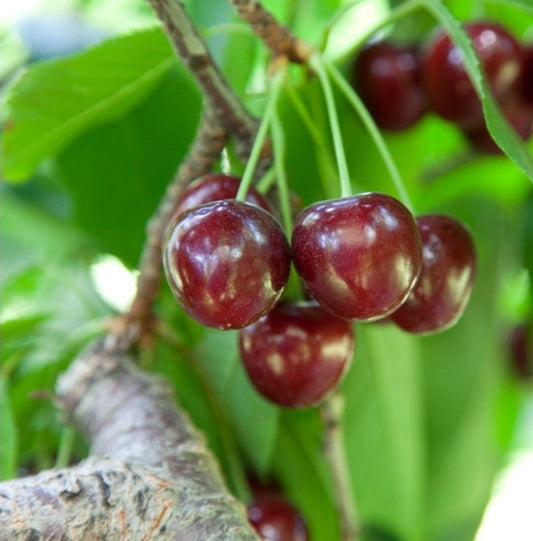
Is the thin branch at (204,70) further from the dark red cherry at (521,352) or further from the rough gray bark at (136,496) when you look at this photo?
the dark red cherry at (521,352)

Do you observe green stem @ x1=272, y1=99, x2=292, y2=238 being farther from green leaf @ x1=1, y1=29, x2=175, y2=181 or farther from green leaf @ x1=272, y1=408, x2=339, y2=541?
green leaf @ x1=272, y1=408, x2=339, y2=541

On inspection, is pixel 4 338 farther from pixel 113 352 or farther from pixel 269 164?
pixel 269 164

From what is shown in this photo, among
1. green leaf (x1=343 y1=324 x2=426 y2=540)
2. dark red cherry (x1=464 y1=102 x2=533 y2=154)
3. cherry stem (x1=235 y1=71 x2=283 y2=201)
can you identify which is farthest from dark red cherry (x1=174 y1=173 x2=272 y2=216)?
dark red cherry (x1=464 y1=102 x2=533 y2=154)

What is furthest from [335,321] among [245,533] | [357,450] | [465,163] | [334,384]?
[465,163]

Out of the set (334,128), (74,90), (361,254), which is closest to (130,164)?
(74,90)

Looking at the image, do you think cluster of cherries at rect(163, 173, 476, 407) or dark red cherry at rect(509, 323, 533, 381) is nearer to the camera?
cluster of cherries at rect(163, 173, 476, 407)

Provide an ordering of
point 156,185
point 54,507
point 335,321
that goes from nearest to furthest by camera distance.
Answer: point 54,507 → point 335,321 → point 156,185
